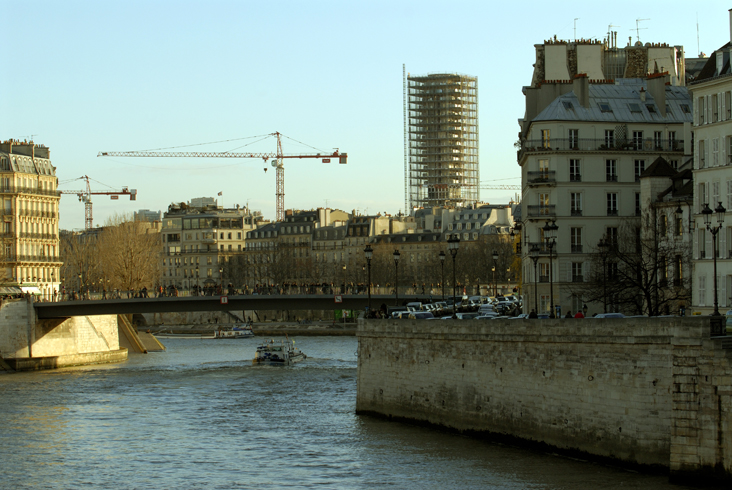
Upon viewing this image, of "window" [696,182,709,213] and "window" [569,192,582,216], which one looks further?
"window" [569,192,582,216]

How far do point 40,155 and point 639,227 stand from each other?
208 feet

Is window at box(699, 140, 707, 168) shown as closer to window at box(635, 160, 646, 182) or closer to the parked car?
the parked car

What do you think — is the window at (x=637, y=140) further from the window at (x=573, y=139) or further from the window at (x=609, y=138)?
the window at (x=573, y=139)

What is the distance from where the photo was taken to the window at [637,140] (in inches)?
2485

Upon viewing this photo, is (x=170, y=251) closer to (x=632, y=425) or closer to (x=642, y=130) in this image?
(x=642, y=130)

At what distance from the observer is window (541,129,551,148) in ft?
206

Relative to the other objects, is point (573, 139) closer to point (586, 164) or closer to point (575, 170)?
point (586, 164)

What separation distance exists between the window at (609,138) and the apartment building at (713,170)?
47.1ft

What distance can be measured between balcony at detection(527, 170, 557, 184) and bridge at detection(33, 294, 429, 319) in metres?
12.9

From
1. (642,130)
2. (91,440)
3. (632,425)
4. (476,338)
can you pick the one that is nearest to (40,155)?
(642,130)

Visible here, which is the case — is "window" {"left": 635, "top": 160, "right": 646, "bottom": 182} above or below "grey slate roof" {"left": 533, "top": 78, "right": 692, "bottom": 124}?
below

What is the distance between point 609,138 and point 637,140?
5.17 feet

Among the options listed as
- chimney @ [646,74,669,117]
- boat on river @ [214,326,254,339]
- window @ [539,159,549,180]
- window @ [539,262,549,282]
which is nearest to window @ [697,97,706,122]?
window @ [539,159,549,180]

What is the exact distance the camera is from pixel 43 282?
103438mm
